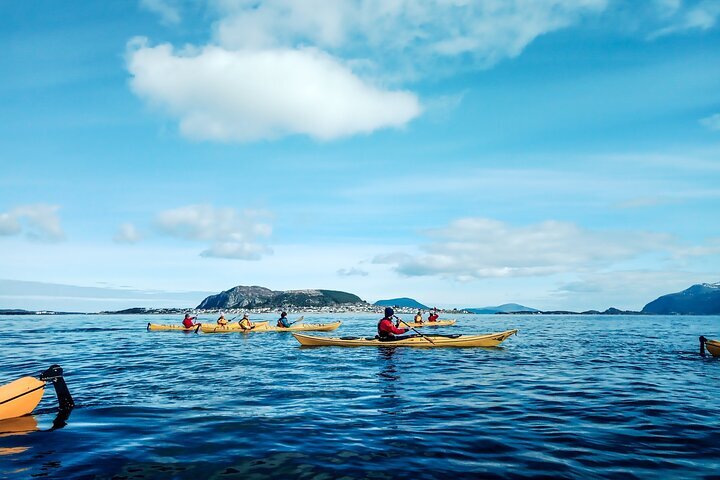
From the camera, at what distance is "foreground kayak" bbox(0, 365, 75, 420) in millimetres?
12117

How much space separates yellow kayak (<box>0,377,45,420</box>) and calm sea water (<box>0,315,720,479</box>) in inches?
15.2

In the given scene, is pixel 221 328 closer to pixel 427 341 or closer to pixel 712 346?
pixel 427 341

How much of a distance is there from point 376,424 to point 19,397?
10.1 metres

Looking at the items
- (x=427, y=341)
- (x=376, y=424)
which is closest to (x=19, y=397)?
(x=376, y=424)

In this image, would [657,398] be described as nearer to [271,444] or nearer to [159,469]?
[271,444]

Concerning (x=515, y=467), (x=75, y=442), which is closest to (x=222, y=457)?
(x=75, y=442)

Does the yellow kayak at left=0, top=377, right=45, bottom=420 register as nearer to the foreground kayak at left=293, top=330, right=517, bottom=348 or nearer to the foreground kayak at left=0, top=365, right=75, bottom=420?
the foreground kayak at left=0, top=365, right=75, bottom=420

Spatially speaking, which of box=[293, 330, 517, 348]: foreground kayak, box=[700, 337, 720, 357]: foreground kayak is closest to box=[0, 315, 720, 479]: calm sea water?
box=[700, 337, 720, 357]: foreground kayak

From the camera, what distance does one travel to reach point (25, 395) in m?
12.4

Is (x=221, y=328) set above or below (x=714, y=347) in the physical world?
below

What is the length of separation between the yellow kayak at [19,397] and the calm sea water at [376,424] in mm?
385

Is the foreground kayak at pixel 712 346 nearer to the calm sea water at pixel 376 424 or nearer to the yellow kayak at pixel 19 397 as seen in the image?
the calm sea water at pixel 376 424

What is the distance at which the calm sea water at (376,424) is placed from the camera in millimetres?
8664

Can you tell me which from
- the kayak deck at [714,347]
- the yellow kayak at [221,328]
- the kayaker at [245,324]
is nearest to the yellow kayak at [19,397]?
the kayak deck at [714,347]
